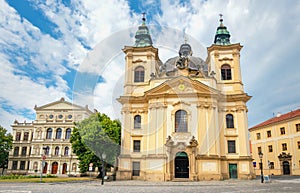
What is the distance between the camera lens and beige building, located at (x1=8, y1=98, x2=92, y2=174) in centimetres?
5766

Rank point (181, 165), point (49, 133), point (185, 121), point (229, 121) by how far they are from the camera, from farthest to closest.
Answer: point (49, 133)
point (229, 121)
point (185, 121)
point (181, 165)

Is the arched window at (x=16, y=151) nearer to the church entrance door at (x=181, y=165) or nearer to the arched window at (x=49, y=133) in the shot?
the arched window at (x=49, y=133)

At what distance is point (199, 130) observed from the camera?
109 ft

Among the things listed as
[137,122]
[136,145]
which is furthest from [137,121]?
[136,145]

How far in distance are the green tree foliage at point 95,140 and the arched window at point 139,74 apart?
7906 mm

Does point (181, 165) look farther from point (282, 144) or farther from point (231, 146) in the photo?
point (282, 144)

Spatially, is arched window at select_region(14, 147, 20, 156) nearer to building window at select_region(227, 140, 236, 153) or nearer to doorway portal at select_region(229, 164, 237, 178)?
building window at select_region(227, 140, 236, 153)

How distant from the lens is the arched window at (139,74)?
39344 millimetres

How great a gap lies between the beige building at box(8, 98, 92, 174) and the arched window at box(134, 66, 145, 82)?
69.5 ft

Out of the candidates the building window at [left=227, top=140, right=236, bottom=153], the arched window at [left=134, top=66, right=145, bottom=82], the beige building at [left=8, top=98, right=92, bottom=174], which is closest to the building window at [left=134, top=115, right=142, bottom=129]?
the arched window at [left=134, top=66, right=145, bottom=82]

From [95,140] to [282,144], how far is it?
36639 millimetres

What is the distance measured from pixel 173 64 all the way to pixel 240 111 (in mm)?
12982

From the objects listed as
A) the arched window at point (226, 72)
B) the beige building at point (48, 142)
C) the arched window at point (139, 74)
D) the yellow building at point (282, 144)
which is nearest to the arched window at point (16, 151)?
the beige building at point (48, 142)

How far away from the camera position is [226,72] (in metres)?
38.9
